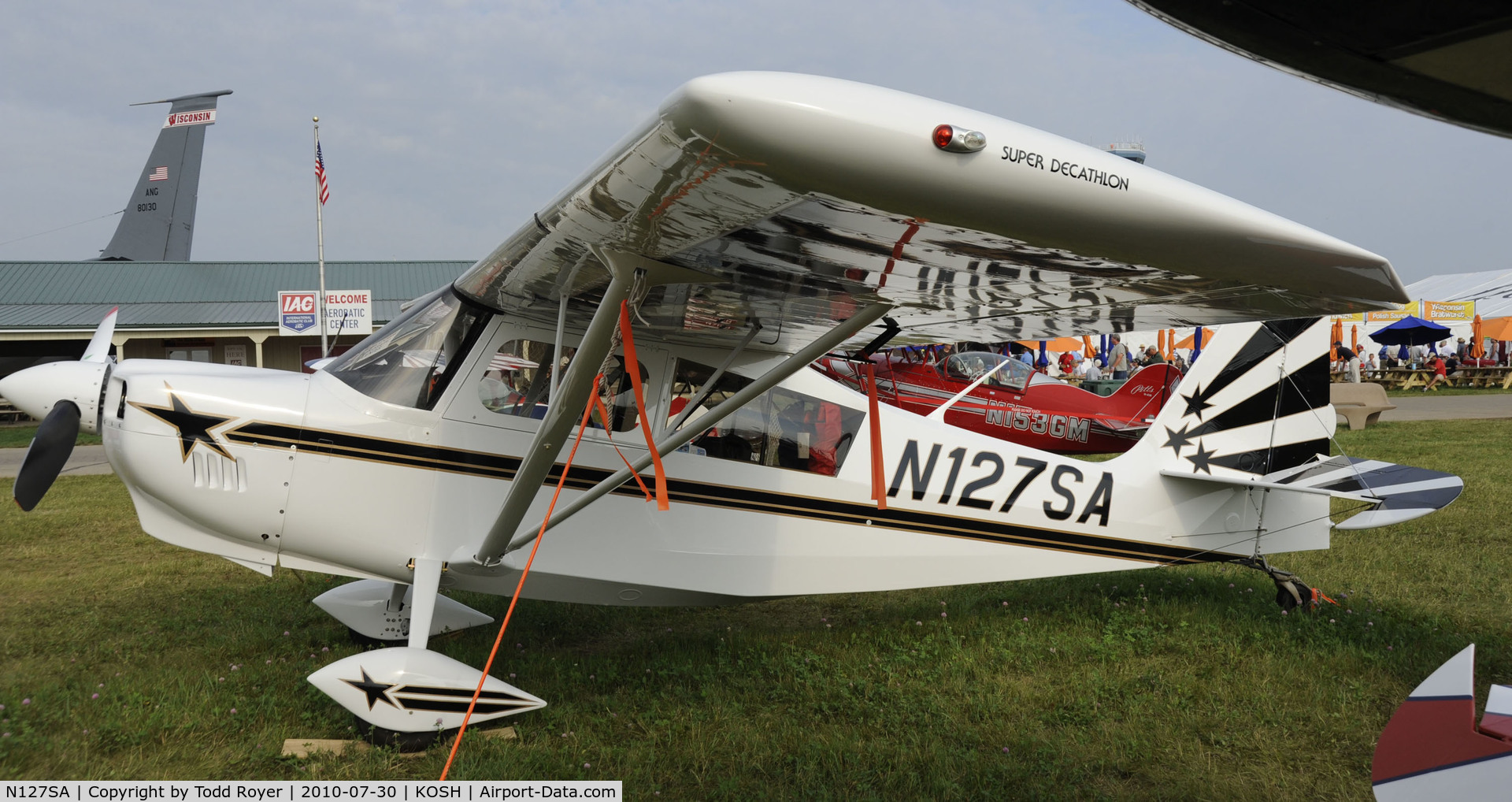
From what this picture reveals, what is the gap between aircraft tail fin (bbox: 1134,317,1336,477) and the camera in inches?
218

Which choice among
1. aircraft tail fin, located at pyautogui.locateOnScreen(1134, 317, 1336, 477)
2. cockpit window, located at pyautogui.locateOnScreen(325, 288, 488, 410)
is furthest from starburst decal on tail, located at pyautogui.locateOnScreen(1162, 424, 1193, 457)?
cockpit window, located at pyautogui.locateOnScreen(325, 288, 488, 410)

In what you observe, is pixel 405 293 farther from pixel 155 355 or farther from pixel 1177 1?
pixel 1177 1

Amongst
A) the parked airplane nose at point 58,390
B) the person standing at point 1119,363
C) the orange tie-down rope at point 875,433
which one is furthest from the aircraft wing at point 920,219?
the person standing at point 1119,363

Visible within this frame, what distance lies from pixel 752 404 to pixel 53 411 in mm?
3403

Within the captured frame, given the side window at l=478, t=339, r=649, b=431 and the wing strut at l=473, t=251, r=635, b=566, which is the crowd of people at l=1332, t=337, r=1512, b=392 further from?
the wing strut at l=473, t=251, r=635, b=566

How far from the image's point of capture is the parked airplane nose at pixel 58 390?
402 cm

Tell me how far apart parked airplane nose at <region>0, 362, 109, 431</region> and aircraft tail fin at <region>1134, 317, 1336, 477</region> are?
5.92 m

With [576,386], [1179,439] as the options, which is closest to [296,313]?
[576,386]

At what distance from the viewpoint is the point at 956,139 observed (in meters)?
1.60

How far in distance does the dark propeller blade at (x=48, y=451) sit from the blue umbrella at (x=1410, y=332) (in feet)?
129

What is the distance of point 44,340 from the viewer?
24.8 metres

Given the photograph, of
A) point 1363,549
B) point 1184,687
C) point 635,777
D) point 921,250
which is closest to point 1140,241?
point 921,250

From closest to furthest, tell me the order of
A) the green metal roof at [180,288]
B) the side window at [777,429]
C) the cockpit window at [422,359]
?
1. the cockpit window at [422,359]
2. the side window at [777,429]
3. the green metal roof at [180,288]

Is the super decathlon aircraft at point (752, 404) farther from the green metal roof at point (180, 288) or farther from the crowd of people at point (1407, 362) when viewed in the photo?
the green metal roof at point (180, 288)
